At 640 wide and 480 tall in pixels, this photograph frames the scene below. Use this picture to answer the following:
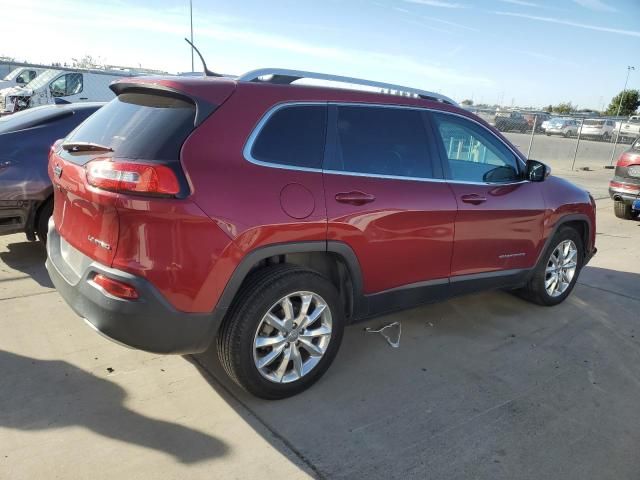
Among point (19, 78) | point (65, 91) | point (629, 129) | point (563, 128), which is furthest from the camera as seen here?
point (563, 128)

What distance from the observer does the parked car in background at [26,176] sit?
462 cm

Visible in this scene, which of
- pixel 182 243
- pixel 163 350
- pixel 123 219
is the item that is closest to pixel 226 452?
pixel 163 350

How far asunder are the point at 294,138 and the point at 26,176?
310cm

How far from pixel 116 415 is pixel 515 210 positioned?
10.6 ft

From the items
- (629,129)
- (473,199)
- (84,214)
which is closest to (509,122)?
(629,129)

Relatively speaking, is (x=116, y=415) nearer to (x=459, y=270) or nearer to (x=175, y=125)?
(x=175, y=125)

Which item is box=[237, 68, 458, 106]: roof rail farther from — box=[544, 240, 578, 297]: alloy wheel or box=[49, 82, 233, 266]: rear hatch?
box=[544, 240, 578, 297]: alloy wheel

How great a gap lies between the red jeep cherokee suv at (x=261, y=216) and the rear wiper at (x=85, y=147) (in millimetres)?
13

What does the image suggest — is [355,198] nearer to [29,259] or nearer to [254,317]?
[254,317]

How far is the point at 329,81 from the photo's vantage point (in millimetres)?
3182

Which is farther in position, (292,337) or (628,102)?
(628,102)

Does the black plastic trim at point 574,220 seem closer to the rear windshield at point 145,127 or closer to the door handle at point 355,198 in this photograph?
the door handle at point 355,198

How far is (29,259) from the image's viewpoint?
200 inches

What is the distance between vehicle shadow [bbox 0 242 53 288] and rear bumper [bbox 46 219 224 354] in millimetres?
2120
